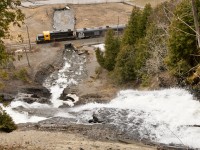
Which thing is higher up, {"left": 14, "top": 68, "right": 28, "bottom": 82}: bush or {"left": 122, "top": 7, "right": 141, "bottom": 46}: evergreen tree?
{"left": 122, "top": 7, "right": 141, "bottom": 46}: evergreen tree

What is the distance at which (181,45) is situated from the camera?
34.7 m

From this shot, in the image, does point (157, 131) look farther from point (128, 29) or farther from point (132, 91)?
point (128, 29)

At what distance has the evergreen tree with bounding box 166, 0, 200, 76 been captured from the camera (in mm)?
33125

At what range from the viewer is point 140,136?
29.3 m

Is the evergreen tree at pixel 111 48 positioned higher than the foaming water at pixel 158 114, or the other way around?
the evergreen tree at pixel 111 48

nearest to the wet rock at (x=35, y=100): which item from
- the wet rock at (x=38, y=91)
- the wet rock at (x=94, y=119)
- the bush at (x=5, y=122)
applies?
the wet rock at (x=38, y=91)

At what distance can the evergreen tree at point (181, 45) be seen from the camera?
33.1 m

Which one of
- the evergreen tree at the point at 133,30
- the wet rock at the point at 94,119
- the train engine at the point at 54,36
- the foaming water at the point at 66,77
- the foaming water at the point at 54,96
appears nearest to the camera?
the wet rock at the point at 94,119

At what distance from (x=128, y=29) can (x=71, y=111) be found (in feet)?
49.4

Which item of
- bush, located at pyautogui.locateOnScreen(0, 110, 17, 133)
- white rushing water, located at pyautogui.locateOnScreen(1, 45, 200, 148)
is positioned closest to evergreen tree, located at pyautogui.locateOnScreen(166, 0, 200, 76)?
white rushing water, located at pyautogui.locateOnScreen(1, 45, 200, 148)

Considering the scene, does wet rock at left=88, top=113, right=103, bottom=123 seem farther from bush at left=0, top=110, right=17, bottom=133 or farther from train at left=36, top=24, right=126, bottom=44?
train at left=36, top=24, right=126, bottom=44

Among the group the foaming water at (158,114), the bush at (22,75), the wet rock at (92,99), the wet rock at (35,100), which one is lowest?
the wet rock at (35,100)

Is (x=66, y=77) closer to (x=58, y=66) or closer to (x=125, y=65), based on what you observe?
(x=58, y=66)

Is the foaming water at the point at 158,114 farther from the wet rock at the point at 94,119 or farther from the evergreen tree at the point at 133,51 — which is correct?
the evergreen tree at the point at 133,51
